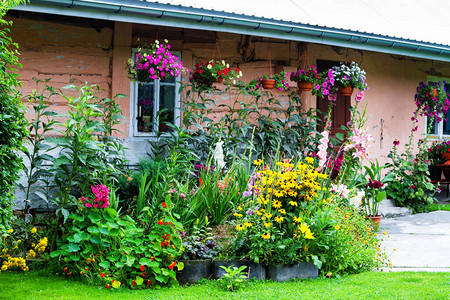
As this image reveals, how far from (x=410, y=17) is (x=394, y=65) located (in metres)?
1.47

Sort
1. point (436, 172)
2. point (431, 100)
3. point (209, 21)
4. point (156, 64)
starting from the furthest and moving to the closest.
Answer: point (436, 172), point (431, 100), point (209, 21), point (156, 64)

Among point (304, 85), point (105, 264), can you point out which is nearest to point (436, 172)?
point (304, 85)

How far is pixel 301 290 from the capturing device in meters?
4.62

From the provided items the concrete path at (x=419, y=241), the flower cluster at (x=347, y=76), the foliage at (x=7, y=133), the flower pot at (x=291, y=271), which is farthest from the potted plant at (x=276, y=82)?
the foliage at (x=7, y=133)

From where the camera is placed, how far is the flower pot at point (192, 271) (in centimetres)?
487

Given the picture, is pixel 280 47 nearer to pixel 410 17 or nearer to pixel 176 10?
pixel 176 10

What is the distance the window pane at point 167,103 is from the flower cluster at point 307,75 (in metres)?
1.78

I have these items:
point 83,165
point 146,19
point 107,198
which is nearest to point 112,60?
point 146,19

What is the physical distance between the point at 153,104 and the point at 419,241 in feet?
12.7

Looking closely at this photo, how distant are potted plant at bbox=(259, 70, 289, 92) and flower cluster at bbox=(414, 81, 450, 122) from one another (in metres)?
3.33

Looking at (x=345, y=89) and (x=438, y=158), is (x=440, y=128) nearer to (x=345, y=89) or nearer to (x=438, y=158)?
(x=438, y=158)

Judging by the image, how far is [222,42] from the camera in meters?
8.09

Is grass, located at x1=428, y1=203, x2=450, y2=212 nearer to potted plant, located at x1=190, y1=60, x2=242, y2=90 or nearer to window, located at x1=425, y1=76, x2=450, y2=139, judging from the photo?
window, located at x1=425, y1=76, x2=450, y2=139

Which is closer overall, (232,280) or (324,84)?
(232,280)
